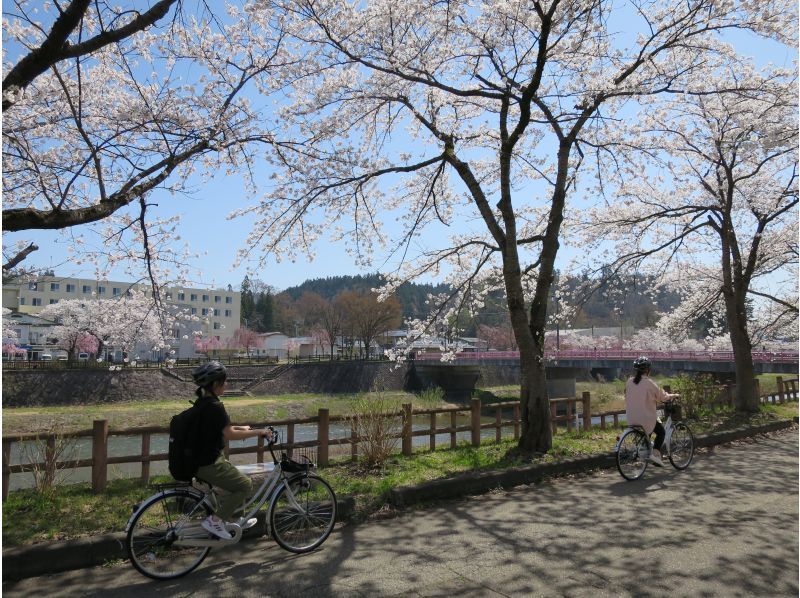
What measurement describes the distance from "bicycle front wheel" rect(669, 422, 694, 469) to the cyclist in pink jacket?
36cm

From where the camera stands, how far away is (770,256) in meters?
18.5

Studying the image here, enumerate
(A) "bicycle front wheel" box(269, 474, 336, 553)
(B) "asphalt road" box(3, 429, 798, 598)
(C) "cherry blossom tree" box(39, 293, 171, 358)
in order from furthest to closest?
(C) "cherry blossom tree" box(39, 293, 171, 358), (A) "bicycle front wheel" box(269, 474, 336, 553), (B) "asphalt road" box(3, 429, 798, 598)

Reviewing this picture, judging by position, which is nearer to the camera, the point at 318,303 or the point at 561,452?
the point at 561,452

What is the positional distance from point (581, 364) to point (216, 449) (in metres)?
48.0

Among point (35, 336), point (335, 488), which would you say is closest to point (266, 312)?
point (35, 336)

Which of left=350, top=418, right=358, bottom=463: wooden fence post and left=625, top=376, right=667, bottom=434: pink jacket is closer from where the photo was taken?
left=625, top=376, right=667, bottom=434: pink jacket

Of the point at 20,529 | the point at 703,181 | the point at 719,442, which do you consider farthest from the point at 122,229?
the point at 703,181

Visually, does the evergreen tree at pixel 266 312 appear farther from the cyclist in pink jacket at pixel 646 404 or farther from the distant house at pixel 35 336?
the cyclist in pink jacket at pixel 646 404

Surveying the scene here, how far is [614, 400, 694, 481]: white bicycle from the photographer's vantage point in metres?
7.80

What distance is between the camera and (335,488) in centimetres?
694

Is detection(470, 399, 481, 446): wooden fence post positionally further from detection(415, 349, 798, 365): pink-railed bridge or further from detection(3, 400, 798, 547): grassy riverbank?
detection(415, 349, 798, 365): pink-railed bridge

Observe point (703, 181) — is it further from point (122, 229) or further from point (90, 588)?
point (90, 588)

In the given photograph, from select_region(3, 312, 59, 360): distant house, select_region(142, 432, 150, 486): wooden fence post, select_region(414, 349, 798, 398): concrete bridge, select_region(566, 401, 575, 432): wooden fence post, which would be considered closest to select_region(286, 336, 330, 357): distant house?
select_region(3, 312, 59, 360): distant house

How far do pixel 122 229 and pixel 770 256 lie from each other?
1933cm
